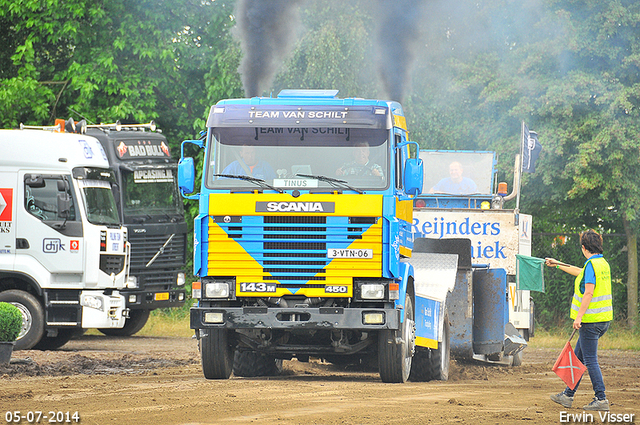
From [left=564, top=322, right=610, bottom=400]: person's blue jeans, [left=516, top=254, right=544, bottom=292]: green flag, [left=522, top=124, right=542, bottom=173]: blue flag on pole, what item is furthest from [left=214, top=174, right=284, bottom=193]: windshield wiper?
[left=522, top=124, right=542, bottom=173]: blue flag on pole

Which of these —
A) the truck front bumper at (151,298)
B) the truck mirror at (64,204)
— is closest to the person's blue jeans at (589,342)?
the truck mirror at (64,204)

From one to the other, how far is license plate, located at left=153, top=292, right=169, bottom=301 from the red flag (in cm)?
1086

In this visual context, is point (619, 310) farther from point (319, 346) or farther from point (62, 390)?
point (62, 390)

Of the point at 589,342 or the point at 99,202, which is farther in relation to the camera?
the point at 99,202

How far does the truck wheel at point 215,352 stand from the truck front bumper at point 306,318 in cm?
60

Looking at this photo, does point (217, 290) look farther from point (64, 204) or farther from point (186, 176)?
point (64, 204)

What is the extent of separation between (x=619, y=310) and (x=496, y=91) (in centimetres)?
565

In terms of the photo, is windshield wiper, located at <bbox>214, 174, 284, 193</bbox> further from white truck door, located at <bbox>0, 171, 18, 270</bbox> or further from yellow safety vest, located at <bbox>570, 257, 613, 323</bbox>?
white truck door, located at <bbox>0, 171, 18, 270</bbox>

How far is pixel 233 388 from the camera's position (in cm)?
1099

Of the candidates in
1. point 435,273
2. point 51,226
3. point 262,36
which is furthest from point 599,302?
point 51,226

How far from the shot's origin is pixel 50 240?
17.1 meters

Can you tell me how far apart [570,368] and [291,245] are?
11.0 ft

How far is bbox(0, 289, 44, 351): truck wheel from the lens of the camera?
17000 mm

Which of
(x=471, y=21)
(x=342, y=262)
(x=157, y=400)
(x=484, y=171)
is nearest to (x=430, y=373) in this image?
(x=342, y=262)
